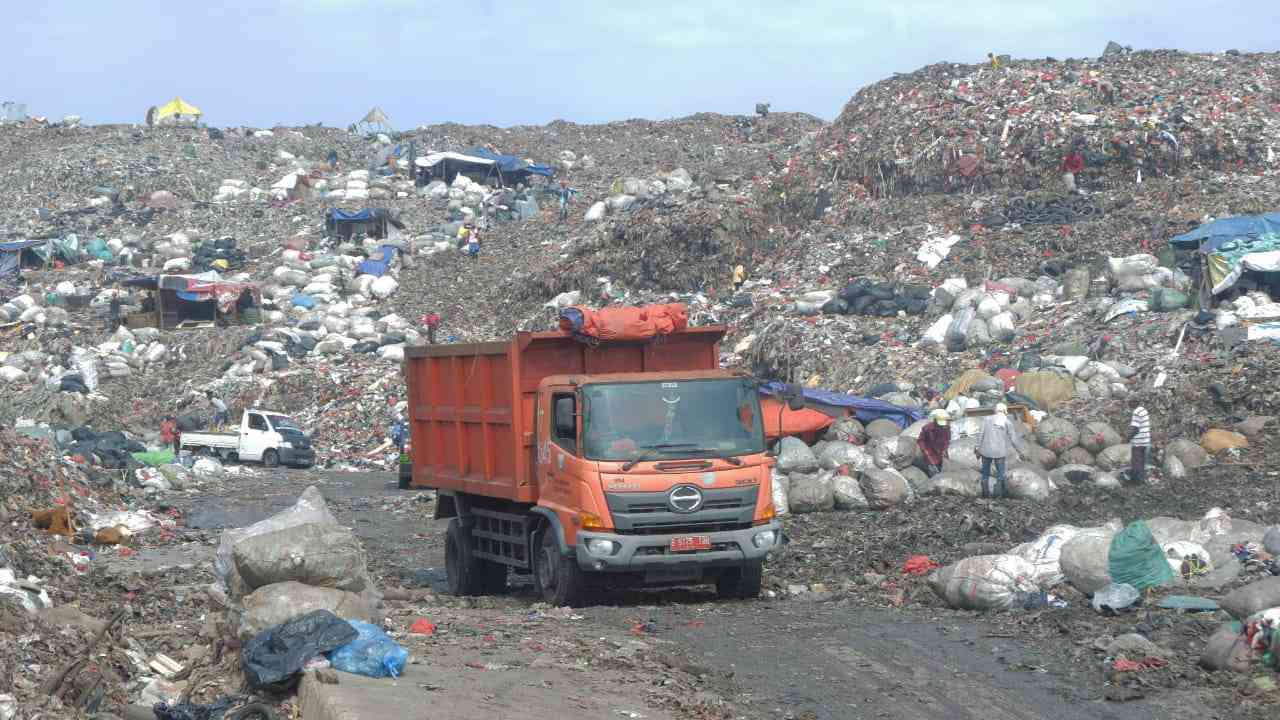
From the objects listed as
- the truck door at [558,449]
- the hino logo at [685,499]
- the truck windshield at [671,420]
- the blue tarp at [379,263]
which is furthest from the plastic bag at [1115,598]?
the blue tarp at [379,263]

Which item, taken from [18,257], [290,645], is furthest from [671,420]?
[18,257]

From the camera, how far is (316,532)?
8125 millimetres

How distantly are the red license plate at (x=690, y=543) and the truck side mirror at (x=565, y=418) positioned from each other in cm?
106

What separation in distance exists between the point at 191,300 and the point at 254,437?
8.95 meters

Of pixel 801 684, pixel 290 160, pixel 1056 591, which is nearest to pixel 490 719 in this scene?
pixel 801 684

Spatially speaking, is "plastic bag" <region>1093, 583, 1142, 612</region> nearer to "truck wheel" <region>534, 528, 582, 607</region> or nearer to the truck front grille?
the truck front grille

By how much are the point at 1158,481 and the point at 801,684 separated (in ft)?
32.5

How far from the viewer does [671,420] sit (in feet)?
33.0

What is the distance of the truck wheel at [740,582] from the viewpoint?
10305 mm

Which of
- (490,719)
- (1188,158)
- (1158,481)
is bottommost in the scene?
(1158,481)

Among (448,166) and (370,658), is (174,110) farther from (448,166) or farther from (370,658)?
(370,658)

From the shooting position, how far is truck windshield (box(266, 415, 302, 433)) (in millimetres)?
25672

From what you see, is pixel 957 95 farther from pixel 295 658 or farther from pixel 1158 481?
pixel 295 658

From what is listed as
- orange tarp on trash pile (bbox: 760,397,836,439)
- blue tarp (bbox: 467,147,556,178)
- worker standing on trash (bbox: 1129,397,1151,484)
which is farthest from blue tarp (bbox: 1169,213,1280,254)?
blue tarp (bbox: 467,147,556,178)
